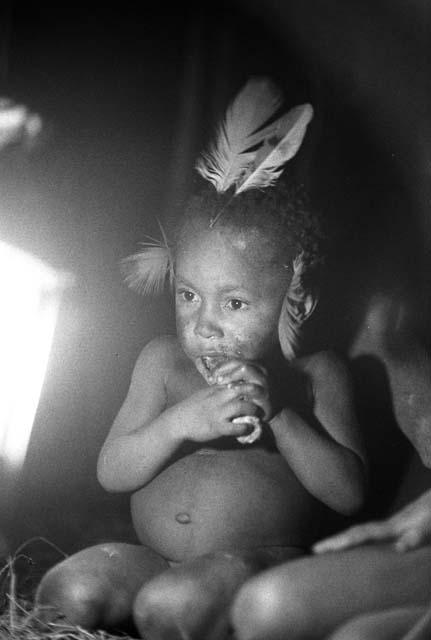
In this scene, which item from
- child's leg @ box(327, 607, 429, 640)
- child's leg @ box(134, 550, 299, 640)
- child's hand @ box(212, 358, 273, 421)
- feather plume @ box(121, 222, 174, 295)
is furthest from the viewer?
feather plume @ box(121, 222, 174, 295)

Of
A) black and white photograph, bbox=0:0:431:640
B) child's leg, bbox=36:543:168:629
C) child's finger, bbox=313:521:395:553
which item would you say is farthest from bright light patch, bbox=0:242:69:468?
child's finger, bbox=313:521:395:553

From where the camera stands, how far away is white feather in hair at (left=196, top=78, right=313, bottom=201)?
1.23 meters

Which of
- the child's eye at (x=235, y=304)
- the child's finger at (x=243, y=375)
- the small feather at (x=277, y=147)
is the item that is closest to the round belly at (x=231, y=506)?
the child's finger at (x=243, y=375)

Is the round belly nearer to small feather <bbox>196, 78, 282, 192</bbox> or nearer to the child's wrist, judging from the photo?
the child's wrist

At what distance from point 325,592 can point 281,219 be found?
1.83 ft

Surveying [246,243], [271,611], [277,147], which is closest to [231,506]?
[271,611]

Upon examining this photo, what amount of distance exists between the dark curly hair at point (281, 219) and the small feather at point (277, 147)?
0.05 feet

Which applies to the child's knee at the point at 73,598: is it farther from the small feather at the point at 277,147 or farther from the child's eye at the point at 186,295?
the small feather at the point at 277,147

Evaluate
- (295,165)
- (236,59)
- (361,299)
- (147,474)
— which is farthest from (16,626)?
(236,59)

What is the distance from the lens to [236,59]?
4.20 feet

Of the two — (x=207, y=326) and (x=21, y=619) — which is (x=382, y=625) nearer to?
(x=207, y=326)

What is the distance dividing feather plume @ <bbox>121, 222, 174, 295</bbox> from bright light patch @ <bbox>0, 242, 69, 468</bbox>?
0.42 feet

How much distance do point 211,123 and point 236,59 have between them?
0.12m

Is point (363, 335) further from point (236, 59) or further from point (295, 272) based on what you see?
point (236, 59)
